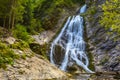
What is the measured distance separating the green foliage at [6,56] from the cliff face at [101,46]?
13.1m

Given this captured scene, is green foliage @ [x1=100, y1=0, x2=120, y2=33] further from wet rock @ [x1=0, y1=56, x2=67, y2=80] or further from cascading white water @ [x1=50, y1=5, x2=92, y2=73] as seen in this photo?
cascading white water @ [x1=50, y1=5, x2=92, y2=73]

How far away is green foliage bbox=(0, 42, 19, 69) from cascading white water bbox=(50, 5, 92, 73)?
10.3 meters

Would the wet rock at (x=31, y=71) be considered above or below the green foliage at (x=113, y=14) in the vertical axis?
below

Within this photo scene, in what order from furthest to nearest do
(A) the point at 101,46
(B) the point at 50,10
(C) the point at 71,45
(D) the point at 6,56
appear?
(B) the point at 50,10
(C) the point at 71,45
(A) the point at 101,46
(D) the point at 6,56

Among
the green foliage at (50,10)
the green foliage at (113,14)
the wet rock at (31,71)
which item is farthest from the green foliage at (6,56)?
the green foliage at (50,10)

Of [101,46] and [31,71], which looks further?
[101,46]

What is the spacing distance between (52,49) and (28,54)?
36.5ft

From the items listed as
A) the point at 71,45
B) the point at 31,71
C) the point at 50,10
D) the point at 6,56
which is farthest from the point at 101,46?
the point at 50,10

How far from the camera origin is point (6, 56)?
68.6 ft

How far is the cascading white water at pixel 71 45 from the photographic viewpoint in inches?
1280

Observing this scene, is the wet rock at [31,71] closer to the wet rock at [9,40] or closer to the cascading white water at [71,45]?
the wet rock at [9,40]

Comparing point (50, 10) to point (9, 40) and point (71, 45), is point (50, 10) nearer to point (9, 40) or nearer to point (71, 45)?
point (71, 45)

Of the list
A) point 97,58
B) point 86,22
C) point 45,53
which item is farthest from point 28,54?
point 86,22

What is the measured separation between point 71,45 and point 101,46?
4.48m
